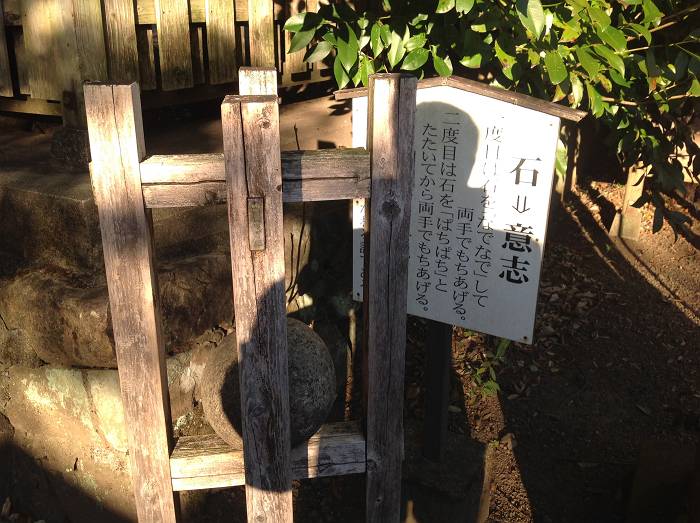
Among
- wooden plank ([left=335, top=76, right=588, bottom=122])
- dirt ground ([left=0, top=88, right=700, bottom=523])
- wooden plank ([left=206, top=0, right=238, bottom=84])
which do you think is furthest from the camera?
wooden plank ([left=206, top=0, right=238, bottom=84])

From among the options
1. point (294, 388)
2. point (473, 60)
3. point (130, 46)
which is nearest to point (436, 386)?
point (294, 388)

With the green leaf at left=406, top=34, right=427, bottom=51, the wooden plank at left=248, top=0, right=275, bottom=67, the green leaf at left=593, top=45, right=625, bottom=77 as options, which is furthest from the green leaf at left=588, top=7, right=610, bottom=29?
the wooden plank at left=248, top=0, right=275, bottom=67

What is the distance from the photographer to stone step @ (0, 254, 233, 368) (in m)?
2.86

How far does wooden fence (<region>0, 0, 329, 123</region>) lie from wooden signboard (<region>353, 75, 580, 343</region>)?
116cm

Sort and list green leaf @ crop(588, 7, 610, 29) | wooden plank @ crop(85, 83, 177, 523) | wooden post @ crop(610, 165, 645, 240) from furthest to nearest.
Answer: wooden post @ crop(610, 165, 645, 240)
green leaf @ crop(588, 7, 610, 29)
wooden plank @ crop(85, 83, 177, 523)

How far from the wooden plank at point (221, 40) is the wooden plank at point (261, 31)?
0.12 m

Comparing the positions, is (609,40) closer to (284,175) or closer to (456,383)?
(284,175)

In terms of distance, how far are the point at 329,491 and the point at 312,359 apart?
1622 mm

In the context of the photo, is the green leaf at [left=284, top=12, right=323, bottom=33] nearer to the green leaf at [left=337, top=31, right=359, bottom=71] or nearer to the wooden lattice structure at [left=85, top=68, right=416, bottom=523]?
the green leaf at [left=337, top=31, right=359, bottom=71]

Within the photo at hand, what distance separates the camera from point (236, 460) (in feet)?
6.86

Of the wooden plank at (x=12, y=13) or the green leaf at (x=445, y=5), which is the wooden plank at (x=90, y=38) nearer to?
the wooden plank at (x=12, y=13)

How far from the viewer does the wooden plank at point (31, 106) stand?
3.43 metres

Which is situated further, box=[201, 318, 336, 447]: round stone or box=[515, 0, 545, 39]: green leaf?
box=[201, 318, 336, 447]: round stone

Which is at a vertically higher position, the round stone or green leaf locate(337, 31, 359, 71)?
green leaf locate(337, 31, 359, 71)
